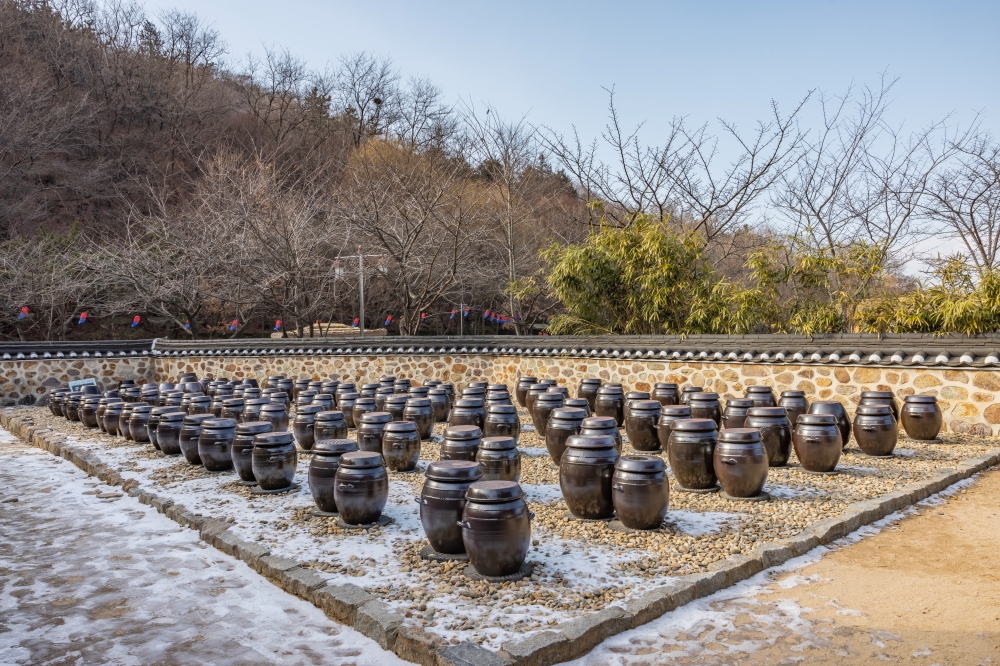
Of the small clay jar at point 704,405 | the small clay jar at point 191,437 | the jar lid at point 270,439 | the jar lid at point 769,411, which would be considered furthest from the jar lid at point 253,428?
the jar lid at point 769,411

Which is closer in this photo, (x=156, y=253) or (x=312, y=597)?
(x=312, y=597)

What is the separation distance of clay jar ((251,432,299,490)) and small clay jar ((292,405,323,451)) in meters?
2.02

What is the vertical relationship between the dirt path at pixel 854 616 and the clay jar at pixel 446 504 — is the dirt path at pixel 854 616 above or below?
below

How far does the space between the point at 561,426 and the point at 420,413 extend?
2.63 metres

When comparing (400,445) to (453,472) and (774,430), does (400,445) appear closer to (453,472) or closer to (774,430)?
(453,472)

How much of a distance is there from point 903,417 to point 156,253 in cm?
1765

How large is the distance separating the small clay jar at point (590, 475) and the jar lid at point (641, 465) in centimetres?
19

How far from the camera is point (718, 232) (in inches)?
642

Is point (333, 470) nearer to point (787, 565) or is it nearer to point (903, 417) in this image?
point (787, 565)

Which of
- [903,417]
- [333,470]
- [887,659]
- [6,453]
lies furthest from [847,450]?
[6,453]

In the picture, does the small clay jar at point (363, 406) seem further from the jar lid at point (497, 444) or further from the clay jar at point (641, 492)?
the clay jar at point (641, 492)

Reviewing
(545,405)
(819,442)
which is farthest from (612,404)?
(819,442)

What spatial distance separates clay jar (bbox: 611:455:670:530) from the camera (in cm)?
494

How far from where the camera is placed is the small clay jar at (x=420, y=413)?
9.16m
